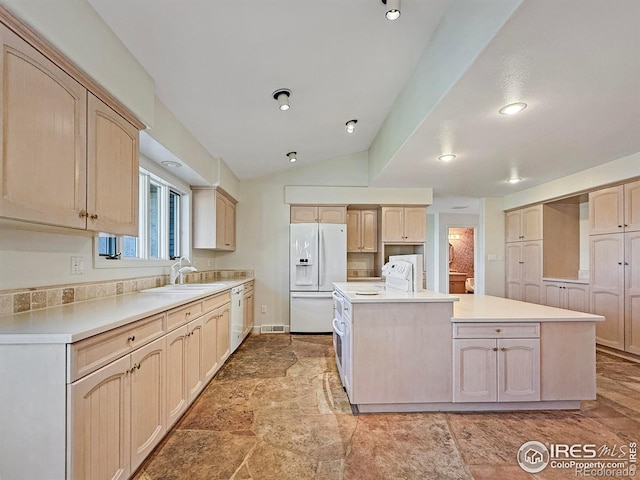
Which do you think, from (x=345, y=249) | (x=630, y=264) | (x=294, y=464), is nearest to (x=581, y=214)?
(x=630, y=264)

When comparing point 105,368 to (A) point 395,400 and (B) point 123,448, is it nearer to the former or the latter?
(B) point 123,448

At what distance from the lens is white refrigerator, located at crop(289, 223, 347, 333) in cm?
499

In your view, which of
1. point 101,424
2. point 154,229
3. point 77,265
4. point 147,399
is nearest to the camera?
point 101,424

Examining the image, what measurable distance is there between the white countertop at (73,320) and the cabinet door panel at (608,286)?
4702 millimetres

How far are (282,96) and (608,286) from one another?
431 cm

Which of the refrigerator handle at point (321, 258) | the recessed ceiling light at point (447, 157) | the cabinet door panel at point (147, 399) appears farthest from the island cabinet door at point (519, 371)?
the refrigerator handle at point (321, 258)

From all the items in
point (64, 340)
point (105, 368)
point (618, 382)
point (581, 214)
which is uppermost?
point (581, 214)

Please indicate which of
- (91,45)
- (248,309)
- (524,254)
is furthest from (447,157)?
(248,309)

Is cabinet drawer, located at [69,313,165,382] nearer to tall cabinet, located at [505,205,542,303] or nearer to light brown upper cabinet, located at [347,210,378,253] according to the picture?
light brown upper cabinet, located at [347,210,378,253]

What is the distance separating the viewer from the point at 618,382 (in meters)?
3.11

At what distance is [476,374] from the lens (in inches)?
97.4

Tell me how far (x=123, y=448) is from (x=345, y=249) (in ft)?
12.6

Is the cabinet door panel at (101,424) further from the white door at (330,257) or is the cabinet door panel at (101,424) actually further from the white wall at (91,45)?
the white door at (330,257)

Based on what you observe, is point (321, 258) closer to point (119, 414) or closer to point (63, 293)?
point (63, 293)
